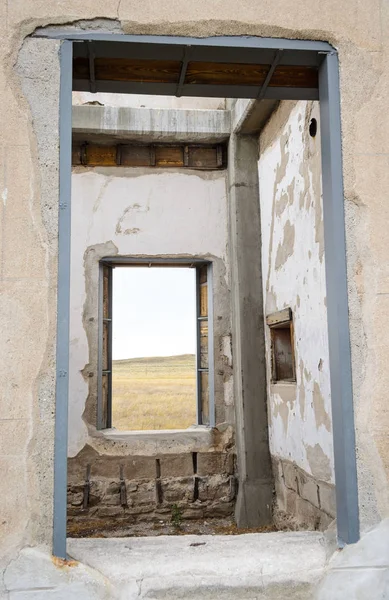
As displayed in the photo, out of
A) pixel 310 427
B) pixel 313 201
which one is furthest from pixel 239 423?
pixel 313 201

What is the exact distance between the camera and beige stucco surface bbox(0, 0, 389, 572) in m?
2.36

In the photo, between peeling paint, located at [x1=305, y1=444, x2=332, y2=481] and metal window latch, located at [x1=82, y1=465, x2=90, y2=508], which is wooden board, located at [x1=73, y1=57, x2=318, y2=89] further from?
metal window latch, located at [x1=82, y1=465, x2=90, y2=508]

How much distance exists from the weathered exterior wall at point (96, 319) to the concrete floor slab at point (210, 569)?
365 cm

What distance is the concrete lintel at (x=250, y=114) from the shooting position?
561 centimetres

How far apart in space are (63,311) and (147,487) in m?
4.17

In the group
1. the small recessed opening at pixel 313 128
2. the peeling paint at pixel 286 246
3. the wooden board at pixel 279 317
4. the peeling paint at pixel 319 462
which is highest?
the small recessed opening at pixel 313 128

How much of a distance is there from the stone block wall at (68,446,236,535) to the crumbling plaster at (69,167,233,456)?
194 mm

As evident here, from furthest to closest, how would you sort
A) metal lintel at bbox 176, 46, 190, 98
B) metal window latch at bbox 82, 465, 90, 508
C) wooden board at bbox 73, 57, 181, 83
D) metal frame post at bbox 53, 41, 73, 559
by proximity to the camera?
1. metal window latch at bbox 82, 465, 90, 508
2. wooden board at bbox 73, 57, 181, 83
3. metal lintel at bbox 176, 46, 190, 98
4. metal frame post at bbox 53, 41, 73, 559

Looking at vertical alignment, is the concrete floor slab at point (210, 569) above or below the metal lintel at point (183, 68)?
below

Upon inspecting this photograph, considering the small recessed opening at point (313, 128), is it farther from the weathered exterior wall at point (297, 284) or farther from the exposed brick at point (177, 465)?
the exposed brick at point (177, 465)

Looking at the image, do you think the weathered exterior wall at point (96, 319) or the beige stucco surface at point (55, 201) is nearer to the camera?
the beige stucco surface at point (55, 201)

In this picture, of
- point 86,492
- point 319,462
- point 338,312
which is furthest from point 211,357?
point 338,312

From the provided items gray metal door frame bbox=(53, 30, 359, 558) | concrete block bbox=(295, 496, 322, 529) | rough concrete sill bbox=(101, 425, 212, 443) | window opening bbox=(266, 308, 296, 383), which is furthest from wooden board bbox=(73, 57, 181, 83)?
rough concrete sill bbox=(101, 425, 212, 443)

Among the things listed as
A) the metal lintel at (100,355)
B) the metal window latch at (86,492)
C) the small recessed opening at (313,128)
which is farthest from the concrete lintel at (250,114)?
the metal window latch at (86,492)
